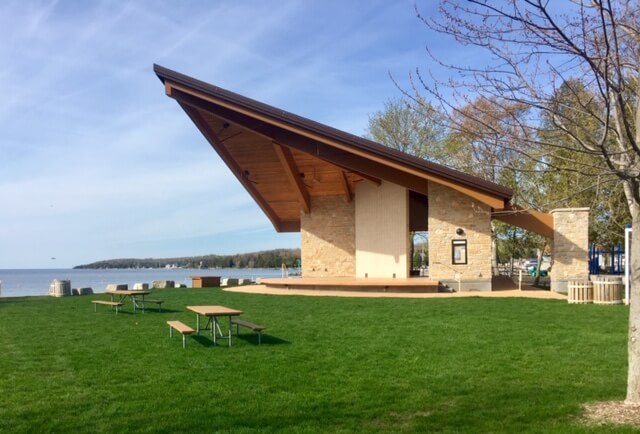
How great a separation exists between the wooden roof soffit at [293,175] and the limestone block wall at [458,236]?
5501 mm

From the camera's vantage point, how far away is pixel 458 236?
20.7 m

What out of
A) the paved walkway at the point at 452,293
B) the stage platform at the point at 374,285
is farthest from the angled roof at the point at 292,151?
the stage platform at the point at 374,285

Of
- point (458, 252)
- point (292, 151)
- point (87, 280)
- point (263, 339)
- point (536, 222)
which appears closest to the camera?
point (263, 339)

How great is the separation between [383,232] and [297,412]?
62.5 feet

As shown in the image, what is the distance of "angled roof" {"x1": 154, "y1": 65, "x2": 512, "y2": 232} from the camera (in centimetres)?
1914

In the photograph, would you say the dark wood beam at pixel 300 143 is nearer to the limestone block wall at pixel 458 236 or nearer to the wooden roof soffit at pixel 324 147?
the wooden roof soffit at pixel 324 147

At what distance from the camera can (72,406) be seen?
223 inches

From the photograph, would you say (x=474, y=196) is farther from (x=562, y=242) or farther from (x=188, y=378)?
(x=188, y=378)

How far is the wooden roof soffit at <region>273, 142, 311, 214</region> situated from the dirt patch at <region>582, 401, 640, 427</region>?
54.1ft

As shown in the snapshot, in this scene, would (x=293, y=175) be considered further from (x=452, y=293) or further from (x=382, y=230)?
(x=452, y=293)

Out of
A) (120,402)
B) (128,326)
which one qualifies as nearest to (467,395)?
(120,402)

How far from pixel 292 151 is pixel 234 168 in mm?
3496

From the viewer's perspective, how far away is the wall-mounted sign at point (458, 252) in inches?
811

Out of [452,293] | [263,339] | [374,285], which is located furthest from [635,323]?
[374,285]
